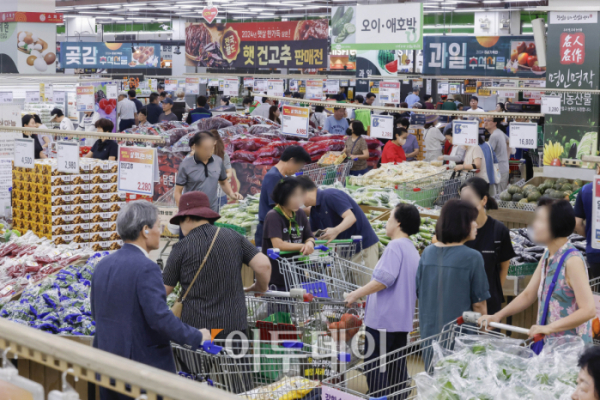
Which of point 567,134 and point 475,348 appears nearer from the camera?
point 475,348

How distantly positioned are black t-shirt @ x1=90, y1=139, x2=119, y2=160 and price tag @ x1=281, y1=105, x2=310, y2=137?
7.40 feet

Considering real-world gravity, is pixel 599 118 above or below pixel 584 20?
below

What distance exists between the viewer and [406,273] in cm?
387

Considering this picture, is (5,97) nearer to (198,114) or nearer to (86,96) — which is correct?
(86,96)

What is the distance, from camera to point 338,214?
514 cm

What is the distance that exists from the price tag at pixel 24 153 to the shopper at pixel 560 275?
4911mm

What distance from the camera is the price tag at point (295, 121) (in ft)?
30.1

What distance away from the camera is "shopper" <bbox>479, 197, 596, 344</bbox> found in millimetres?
3207

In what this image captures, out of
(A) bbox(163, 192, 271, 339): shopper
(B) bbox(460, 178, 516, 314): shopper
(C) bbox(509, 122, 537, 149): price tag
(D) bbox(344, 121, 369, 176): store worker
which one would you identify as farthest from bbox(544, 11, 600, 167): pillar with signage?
(A) bbox(163, 192, 271, 339): shopper

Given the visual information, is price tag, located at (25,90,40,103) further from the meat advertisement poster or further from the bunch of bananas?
the bunch of bananas

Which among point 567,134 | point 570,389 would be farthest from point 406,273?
point 567,134

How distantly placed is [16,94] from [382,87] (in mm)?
7954

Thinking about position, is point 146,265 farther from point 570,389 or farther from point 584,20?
point 584,20

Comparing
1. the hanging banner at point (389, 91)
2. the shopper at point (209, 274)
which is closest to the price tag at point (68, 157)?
the shopper at point (209, 274)
